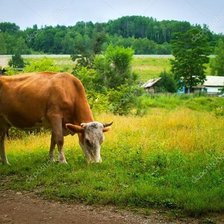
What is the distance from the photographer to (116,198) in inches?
324

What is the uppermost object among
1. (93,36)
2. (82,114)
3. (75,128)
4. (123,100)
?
(93,36)

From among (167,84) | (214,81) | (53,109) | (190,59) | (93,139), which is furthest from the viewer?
(214,81)

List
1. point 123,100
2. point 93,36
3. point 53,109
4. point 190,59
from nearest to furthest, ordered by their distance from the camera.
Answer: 1. point 53,109
2. point 123,100
3. point 93,36
4. point 190,59

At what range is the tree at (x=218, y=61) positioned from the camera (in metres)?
77.8

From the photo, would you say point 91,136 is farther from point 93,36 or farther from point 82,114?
point 93,36

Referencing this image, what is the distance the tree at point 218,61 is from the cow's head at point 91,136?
6858cm

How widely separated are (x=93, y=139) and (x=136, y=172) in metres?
1.29

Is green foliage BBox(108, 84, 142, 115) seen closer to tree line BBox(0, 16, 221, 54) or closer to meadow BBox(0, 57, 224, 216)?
tree line BBox(0, 16, 221, 54)

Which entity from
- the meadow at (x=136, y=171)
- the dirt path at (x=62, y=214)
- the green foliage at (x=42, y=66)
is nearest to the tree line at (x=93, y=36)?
the green foliage at (x=42, y=66)

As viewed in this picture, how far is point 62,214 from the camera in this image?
7660mm

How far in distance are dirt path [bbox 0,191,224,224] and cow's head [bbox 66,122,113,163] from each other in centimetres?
233

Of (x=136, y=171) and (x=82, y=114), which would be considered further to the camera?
(x=82, y=114)

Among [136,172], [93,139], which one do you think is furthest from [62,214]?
[93,139]

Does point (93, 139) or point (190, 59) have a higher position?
point (93, 139)
